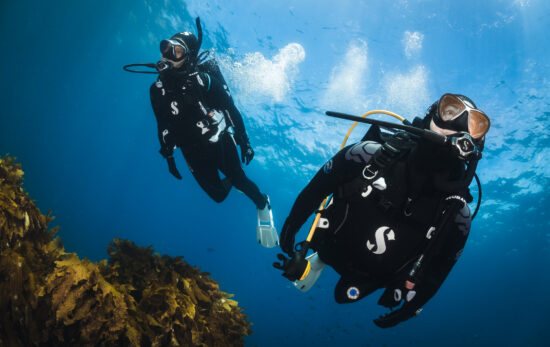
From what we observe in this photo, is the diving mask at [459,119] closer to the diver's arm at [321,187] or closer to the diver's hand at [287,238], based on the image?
the diver's arm at [321,187]

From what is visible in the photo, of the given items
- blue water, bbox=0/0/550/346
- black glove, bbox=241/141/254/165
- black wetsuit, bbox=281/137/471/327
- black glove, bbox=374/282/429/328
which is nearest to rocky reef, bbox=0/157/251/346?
black wetsuit, bbox=281/137/471/327

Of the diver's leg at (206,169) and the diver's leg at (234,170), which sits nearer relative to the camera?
the diver's leg at (206,169)

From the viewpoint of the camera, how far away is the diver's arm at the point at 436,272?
230cm

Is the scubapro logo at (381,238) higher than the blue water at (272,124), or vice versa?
the blue water at (272,124)

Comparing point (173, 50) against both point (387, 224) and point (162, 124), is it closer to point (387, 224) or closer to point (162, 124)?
point (162, 124)

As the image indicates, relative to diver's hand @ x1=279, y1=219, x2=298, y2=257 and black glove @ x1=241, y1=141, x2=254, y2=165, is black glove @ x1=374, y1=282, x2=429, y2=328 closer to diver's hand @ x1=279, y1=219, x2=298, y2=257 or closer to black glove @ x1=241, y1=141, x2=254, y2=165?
diver's hand @ x1=279, y1=219, x2=298, y2=257

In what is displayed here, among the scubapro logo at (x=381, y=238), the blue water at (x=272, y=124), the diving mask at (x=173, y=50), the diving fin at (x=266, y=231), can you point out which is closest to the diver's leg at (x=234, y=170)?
the diving fin at (x=266, y=231)

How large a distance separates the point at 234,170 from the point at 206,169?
0.73 metres

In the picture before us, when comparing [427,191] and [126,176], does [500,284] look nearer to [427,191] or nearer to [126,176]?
[427,191]

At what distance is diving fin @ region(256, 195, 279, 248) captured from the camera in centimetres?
587

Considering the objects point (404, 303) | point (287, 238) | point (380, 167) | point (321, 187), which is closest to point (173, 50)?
point (321, 187)

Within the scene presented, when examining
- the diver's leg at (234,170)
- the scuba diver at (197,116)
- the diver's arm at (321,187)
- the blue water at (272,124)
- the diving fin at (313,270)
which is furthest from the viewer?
the blue water at (272,124)

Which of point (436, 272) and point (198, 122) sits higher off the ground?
Answer: point (198, 122)

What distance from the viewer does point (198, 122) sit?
5.15 m
